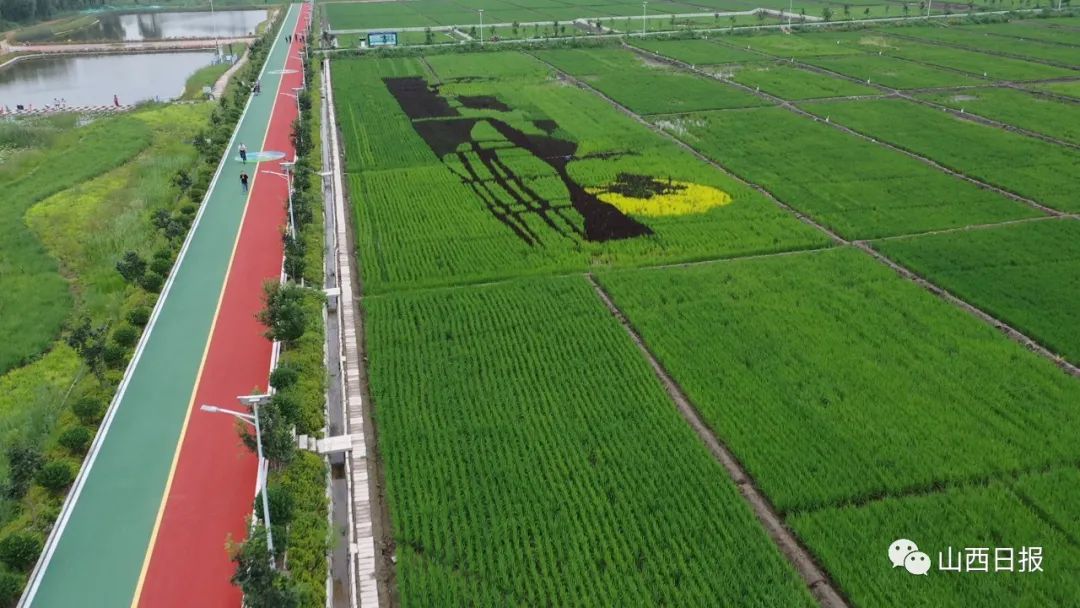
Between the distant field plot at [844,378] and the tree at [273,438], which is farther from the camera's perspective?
the distant field plot at [844,378]

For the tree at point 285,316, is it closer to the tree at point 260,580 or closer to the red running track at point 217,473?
the red running track at point 217,473

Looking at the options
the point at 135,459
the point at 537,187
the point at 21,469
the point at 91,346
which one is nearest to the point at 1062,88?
the point at 537,187

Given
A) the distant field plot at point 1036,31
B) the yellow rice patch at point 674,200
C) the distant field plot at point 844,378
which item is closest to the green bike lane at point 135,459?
the distant field plot at point 844,378

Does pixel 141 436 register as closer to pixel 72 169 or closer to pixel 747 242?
pixel 747 242

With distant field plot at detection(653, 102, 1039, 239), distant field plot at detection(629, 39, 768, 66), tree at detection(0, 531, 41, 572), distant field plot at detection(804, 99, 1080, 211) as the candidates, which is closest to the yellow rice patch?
distant field plot at detection(653, 102, 1039, 239)

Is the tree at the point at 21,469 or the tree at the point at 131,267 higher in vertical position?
the tree at the point at 131,267

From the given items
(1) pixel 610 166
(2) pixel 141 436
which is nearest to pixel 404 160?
(1) pixel 610 166
